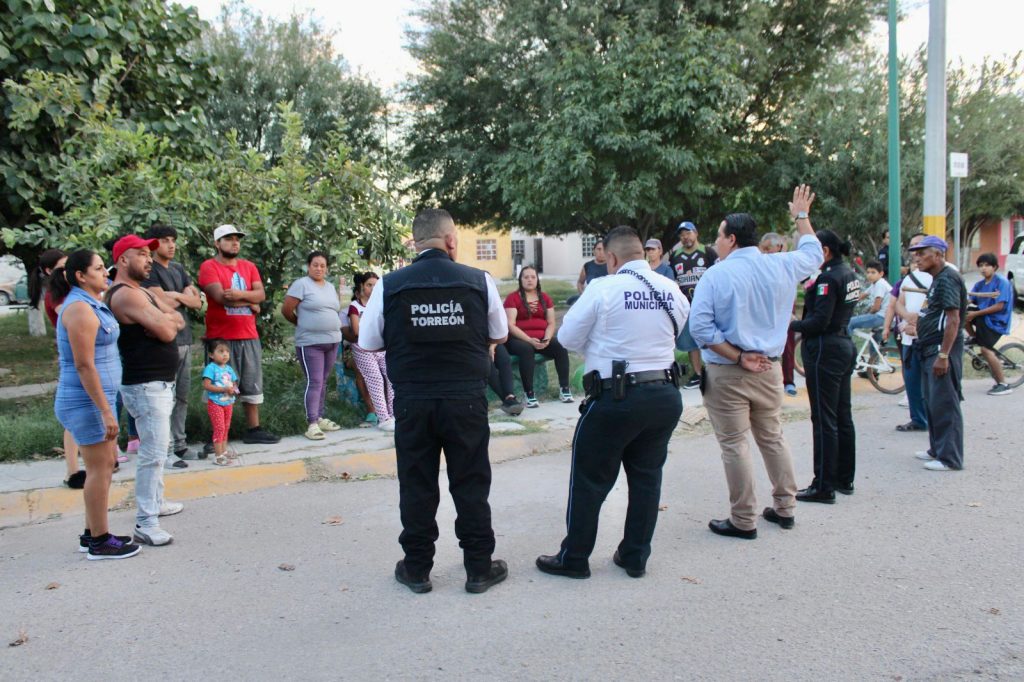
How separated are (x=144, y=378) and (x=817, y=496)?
4.55 meters

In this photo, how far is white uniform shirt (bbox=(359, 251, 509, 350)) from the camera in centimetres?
417

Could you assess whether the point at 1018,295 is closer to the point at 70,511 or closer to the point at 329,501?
the point at 329,501

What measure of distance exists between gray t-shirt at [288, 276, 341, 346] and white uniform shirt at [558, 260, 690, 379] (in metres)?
3.93

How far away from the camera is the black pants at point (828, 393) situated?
5629mm

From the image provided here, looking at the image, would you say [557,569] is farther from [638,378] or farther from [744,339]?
[744,339]

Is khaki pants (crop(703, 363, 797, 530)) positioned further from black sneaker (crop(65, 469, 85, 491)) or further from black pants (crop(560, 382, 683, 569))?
black sneaker (crop(65, 469, 85, 491))

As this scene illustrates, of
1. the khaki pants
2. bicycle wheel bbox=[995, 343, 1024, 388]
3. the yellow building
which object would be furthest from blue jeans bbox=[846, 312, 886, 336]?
the yellow building

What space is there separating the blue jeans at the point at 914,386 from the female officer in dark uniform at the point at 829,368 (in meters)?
2.16

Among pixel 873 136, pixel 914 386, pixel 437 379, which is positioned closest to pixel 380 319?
pixel 437 379

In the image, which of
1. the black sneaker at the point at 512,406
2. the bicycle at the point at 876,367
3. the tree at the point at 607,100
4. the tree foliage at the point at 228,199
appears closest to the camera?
the tree foliage at the point at 228,199

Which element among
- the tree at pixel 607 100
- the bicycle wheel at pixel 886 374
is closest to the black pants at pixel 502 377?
the bicycle wheel at pixel 886 374

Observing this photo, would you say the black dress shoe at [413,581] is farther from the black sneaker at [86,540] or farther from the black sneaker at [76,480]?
the black sneaker at [76,480]

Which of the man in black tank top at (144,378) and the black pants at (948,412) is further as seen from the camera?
the black pants at (948,412)

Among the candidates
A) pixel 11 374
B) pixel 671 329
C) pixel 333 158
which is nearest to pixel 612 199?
pixel 333 158
